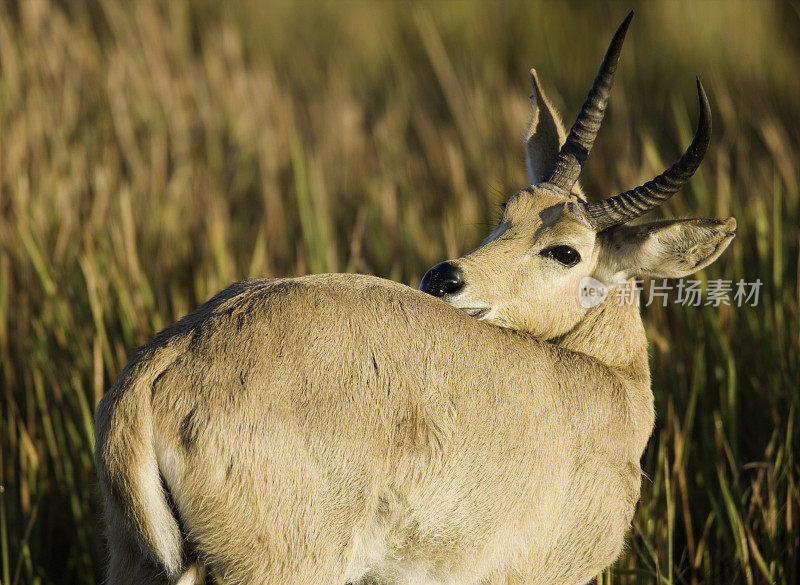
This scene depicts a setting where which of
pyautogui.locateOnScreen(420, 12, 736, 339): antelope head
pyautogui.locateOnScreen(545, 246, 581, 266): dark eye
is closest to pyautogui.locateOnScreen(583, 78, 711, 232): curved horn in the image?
pyautogui.locateOnScreen(420, 12, 736, 339): antelope head

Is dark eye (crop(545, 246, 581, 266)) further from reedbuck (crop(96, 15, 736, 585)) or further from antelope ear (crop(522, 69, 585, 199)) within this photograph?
antelope ear (crop(522, 69, 585, 199))

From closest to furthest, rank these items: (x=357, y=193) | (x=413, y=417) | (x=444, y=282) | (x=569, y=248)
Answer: (x=413, y=417)
(x=444, y=282)
(x=569, y=248)
(x=357, y=193)

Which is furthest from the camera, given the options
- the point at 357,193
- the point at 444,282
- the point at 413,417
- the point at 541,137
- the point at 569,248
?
the point at 357,193

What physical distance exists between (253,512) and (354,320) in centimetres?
61

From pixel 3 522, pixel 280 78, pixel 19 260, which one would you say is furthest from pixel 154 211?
pixel 280 78

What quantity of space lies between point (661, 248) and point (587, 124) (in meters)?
0.55

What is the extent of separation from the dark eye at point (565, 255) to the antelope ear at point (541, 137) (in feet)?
2.06

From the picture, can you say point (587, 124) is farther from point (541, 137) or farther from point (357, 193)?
point (357, 193)

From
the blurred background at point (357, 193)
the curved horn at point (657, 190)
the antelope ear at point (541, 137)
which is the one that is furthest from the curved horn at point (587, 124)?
the blurred background at point (357, 193)

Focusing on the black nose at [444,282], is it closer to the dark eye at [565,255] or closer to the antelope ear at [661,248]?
the dark eye at [565,255]

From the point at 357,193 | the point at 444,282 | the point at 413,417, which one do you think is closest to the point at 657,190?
the point at 444,282

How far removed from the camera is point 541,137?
392 centimetres

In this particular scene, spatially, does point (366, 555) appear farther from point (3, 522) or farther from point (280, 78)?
point (280, 78)

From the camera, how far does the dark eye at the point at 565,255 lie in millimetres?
3320
